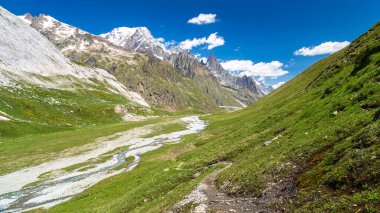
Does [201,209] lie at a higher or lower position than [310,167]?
lower

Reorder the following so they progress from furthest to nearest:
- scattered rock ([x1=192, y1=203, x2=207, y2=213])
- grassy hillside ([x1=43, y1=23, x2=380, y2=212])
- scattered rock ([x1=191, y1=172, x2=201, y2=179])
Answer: scattered rock ([x1=191, y1=172, x2=201, y2=179]) → scattered rock ([x1=192, y1=203, x2=207, y2=213]) → grassy hillside ([x1=43, y1=23, x2=380, y2=212])

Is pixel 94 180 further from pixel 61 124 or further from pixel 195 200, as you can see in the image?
pixel 61 124

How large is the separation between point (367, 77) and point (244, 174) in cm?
2128

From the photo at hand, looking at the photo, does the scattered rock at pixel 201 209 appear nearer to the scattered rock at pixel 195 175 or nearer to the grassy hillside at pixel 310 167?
the grassy hillside at pixel 310 167

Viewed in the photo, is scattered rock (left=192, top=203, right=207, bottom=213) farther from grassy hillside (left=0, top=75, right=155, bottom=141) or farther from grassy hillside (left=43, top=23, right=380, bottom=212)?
grassy hillside (left=0, top=75, right=155, bottom=141)

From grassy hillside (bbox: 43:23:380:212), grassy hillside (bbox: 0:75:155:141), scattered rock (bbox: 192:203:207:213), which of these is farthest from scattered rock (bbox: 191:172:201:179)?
grassy hillside (bbox: 0:75:155:141)

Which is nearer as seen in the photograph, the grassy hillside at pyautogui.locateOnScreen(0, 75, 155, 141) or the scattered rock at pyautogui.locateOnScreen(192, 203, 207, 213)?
the scattered rock at pyautogui.locateOnScreen(192, 203, 207, 213)

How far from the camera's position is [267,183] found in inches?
997

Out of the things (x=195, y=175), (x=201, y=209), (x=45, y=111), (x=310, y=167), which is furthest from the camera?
(x=45, y=111)

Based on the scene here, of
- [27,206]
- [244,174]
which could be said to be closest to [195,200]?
[244,174]

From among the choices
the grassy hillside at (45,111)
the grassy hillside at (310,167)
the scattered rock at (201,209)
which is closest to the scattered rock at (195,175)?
the grassy hillside at (310,167)

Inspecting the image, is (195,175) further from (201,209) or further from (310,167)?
(310,167)

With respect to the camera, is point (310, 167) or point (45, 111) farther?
point (45, 111)

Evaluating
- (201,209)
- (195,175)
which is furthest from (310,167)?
(195,175)
